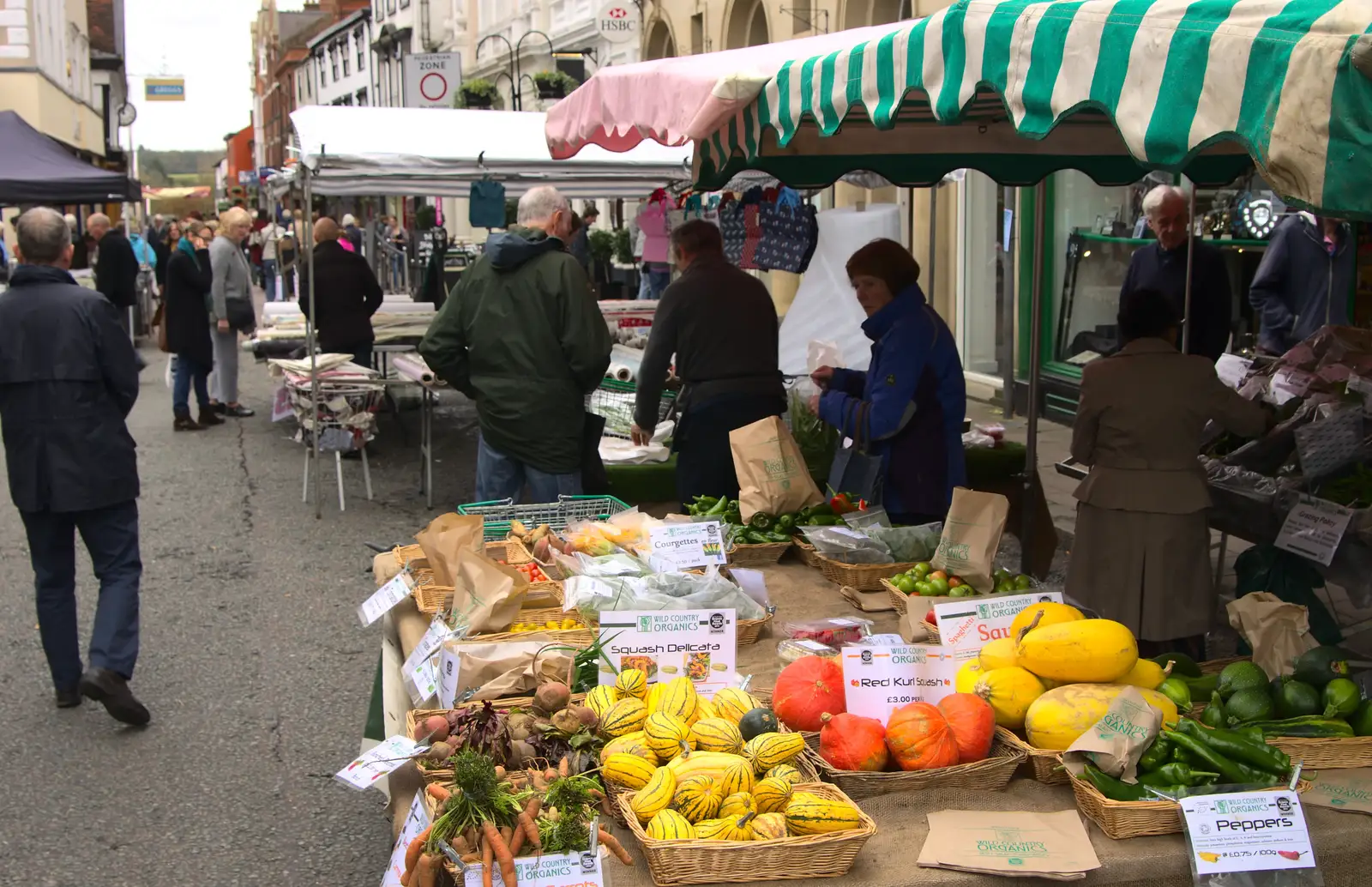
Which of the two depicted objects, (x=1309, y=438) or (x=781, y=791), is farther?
(x=1309, y=438)

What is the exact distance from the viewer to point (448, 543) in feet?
13.0

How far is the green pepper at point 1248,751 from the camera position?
2.54 m

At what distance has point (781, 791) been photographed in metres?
2.45

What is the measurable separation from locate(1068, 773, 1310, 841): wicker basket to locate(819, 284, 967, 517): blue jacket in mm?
2427

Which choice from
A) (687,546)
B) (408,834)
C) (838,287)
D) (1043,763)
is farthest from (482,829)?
(838,287)

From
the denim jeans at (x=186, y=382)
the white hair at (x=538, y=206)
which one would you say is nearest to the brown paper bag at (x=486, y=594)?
the white hair at (x=538, y=206)

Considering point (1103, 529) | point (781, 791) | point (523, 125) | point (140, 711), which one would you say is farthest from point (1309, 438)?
point (523, 125)

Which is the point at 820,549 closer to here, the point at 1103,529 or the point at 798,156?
the point at 1103,529

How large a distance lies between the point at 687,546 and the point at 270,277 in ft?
85.5

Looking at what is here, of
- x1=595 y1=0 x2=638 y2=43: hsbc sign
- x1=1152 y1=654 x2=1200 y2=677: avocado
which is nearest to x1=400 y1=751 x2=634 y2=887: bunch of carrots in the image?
x1=1152 y1=654 x2=1200 y2=677: avocado

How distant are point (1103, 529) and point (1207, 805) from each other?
2.02 m

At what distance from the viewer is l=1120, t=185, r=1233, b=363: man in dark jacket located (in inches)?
283

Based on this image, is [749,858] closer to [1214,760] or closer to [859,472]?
[1214,760]

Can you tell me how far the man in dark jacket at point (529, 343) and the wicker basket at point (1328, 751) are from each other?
3611 mm
